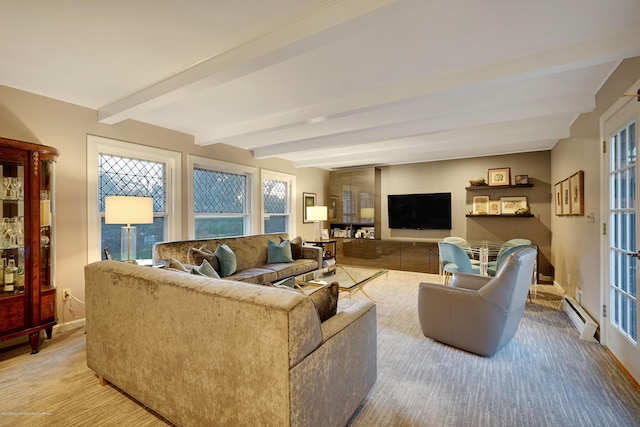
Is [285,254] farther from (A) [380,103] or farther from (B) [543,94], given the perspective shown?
(B) [543,94]

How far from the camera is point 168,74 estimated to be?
2.57 metres

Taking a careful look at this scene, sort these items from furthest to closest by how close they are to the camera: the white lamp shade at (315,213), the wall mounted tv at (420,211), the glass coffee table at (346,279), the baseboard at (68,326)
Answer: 1. the white lamp shade at (315,213)
2. the wall mounted tv at (420,211)
3. the glass coffee table at (346,279)
4. the baseboard at (68,326)

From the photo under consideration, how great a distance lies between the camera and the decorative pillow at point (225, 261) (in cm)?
376

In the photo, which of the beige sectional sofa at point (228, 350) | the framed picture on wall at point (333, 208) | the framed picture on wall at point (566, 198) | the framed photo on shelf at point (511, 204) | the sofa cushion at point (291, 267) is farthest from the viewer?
the framed picture on wall at point (333, 208)

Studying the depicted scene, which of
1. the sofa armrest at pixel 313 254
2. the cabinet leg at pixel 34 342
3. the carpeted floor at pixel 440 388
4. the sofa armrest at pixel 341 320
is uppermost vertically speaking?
the sofa armrest at pixel 341 320

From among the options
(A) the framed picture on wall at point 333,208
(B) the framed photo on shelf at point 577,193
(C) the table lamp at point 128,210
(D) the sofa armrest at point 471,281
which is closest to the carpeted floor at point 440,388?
(D) the sofa armrest at point 471,281

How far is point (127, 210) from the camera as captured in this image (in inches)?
116

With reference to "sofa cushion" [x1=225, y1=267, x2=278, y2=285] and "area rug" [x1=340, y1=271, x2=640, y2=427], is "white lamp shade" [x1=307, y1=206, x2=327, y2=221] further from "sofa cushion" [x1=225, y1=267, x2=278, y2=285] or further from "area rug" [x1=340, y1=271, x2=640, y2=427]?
"area rug" [x1=340, y1=271, x2=640, y2=427]

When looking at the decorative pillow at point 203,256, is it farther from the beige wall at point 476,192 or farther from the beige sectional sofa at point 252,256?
the beige wall at point 476,192

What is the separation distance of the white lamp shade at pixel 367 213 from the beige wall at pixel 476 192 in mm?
299

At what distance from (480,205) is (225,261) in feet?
16.1

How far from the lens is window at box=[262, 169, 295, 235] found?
5844mm

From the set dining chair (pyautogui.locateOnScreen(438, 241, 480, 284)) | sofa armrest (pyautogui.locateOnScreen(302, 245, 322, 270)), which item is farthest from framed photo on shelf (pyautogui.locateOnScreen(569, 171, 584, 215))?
sofa armrest (pyautogui.locateOnScreen(302, 245, 322, 270))

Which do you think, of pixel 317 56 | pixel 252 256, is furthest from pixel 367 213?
pixel 317 56
